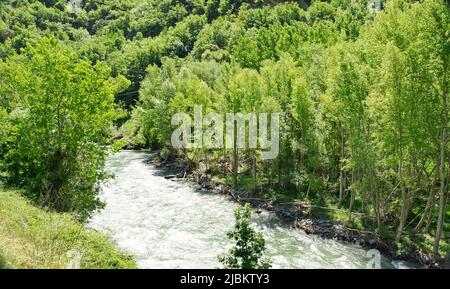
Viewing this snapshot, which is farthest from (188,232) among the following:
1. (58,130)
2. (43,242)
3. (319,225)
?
(43,242)

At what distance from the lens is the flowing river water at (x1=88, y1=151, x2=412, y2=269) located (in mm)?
30812

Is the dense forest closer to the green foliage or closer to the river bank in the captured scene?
the river bank

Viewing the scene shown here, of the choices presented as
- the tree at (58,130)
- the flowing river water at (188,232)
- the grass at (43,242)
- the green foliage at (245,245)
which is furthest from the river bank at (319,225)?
the tree at (58,130)

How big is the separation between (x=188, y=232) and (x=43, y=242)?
766 inches

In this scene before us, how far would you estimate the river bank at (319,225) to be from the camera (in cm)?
3061

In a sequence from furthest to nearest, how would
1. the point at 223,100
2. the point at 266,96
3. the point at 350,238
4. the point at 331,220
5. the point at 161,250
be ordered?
the point at 223,100 → the point at 266,96 → the point at 331,220 → the point at 350,238 → the point at 161,250

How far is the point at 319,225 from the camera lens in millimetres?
37750

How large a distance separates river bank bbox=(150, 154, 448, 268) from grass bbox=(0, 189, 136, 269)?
782 cm

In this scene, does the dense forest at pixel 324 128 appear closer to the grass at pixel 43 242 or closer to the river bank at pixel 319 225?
the river bank at pixel 319 225

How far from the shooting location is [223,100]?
171 ft

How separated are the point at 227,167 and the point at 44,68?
32.6 meters

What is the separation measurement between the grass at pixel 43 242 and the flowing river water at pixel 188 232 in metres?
7.72

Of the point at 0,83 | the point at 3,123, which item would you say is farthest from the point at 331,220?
the point at 0,83
